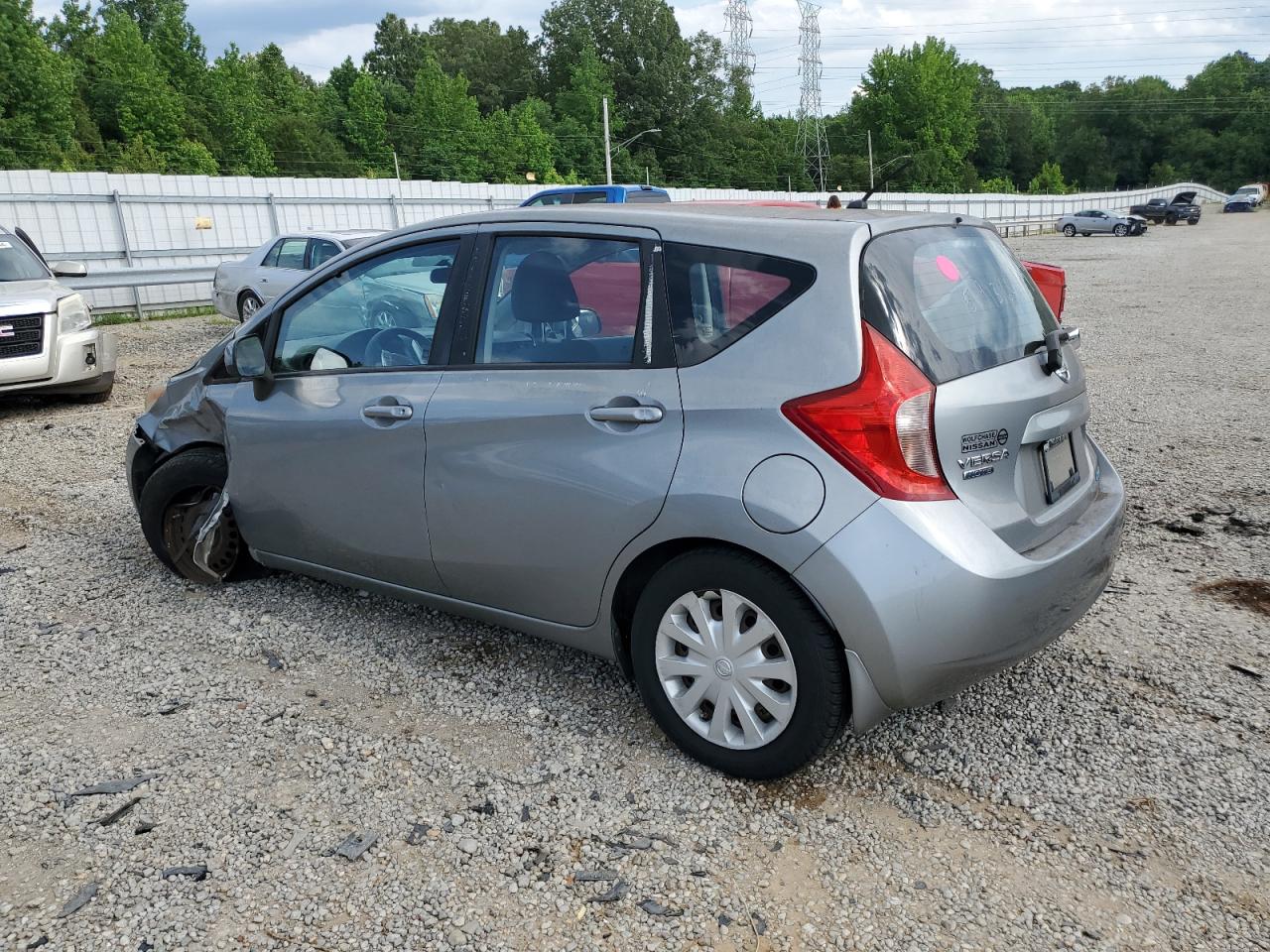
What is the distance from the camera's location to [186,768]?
10.7 ft

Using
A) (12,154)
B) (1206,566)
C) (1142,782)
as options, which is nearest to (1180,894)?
(1142,782)

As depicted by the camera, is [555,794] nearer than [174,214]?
Yes

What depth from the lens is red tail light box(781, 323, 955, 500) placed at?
272cm

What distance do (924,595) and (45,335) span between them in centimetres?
887

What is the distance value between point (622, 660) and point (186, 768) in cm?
144

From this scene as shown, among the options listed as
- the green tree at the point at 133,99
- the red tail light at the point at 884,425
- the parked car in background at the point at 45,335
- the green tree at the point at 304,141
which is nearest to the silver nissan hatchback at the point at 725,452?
the red tail light at the point at 884,425

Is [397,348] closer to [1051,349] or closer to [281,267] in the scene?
[1051,349]

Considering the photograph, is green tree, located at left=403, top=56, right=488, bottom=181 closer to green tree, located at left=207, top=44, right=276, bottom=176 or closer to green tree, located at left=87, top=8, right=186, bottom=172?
green tree, located at left=207, top=44, right=276, bottom=176

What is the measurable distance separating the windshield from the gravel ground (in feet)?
19.7

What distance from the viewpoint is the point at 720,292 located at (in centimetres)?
303

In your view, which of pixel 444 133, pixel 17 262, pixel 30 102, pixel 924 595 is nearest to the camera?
pixel 924 595

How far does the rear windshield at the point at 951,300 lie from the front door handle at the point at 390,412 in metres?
1.70

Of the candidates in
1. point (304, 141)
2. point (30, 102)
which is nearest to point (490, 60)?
point (304, 141)

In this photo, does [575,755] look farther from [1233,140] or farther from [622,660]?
[1233,140]
